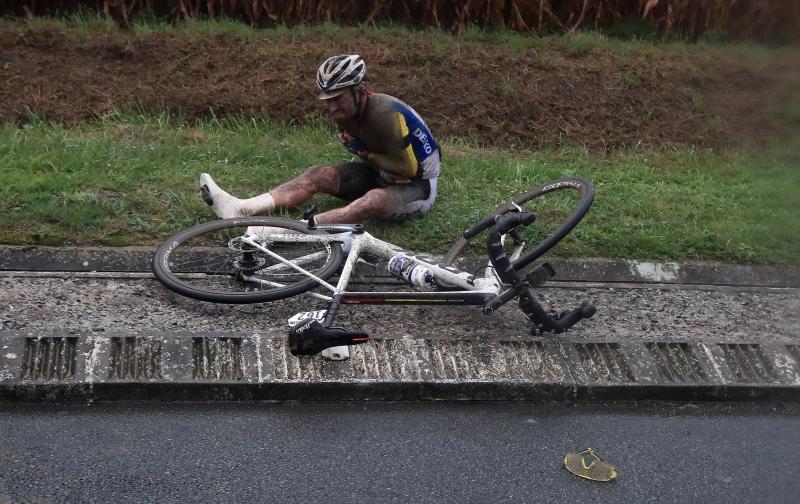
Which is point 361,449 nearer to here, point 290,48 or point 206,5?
point 290,48

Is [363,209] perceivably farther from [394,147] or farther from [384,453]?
[384,453]

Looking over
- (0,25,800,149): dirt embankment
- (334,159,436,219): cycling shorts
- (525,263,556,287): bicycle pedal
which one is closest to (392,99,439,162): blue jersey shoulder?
(334,159,436,219): cycling shorts

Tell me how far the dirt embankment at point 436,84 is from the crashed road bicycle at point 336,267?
9.49ft

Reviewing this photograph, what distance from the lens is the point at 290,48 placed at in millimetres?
9719

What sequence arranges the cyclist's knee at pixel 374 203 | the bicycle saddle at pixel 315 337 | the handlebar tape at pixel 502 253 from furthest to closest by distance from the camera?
the cyclist's knee at pixel 374 203
the handlebar tape at pixel 502 253
the bicycle saddle at pixel 315 337

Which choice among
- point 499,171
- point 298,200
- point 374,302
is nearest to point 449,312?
point 374,302

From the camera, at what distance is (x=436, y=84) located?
938cm

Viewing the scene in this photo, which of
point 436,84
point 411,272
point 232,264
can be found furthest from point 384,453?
point 436,84

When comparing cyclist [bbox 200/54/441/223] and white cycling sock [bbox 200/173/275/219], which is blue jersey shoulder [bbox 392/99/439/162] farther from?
white cycling sock [bbox 200/173/275/219]

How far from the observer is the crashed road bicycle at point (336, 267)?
5234mm

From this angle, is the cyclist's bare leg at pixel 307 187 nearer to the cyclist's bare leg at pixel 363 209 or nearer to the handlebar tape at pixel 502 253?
the cyclist's bare leg at pixel 363 209

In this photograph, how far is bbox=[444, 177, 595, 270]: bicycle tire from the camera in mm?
5539

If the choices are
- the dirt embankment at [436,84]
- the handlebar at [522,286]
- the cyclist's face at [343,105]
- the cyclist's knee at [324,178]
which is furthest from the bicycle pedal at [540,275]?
the dirt embankment at [436,84]

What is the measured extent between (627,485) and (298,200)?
3054 mm
